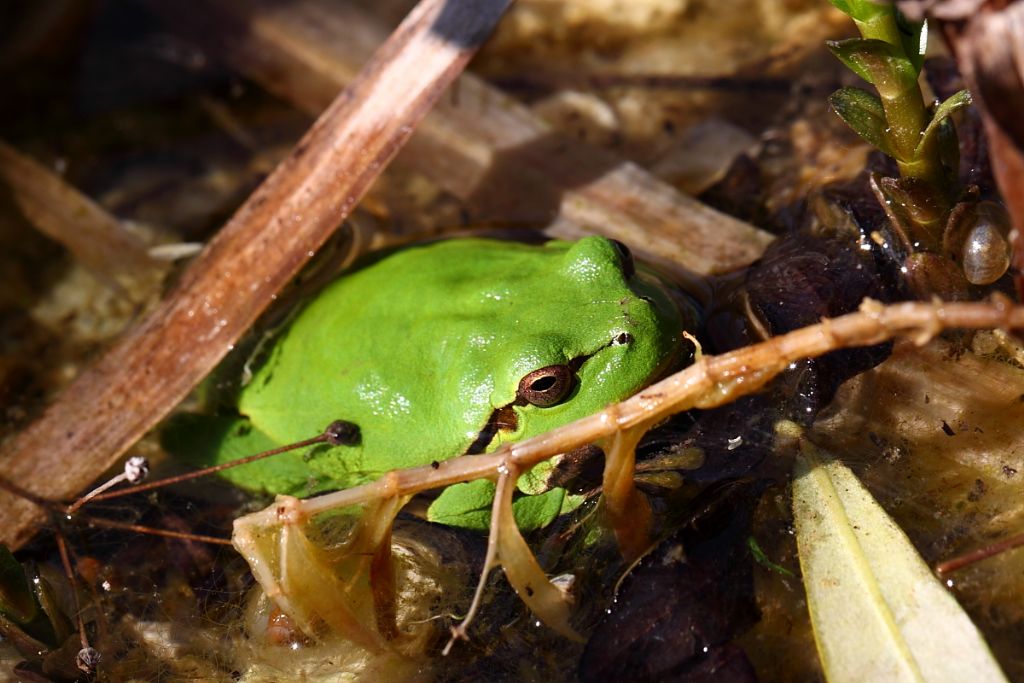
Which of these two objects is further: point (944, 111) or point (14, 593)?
point (14, 593)

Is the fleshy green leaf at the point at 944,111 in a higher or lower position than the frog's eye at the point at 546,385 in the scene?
higher

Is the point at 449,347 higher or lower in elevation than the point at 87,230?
higher

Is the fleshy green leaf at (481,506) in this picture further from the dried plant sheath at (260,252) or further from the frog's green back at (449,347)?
the dried plant sheath at (260,252)

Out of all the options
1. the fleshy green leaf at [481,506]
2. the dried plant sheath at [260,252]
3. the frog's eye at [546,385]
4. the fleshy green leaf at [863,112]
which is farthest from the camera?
the dried plant sheath at [260,252]

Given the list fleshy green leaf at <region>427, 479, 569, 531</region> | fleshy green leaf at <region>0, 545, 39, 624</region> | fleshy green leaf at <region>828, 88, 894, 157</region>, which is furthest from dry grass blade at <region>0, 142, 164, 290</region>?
fleshy green leaf at <region>828, 88, 894, 157</region>

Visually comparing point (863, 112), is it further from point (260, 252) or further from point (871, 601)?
point (260, 252)

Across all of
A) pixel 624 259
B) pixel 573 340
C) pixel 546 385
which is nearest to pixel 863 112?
pixel 624 259

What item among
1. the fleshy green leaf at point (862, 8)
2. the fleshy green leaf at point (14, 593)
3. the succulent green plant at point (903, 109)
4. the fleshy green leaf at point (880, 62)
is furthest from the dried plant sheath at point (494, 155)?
the fleshy green leaf at point (14, 593)

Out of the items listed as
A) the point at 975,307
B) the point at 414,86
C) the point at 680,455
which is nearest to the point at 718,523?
the point at 680,455
